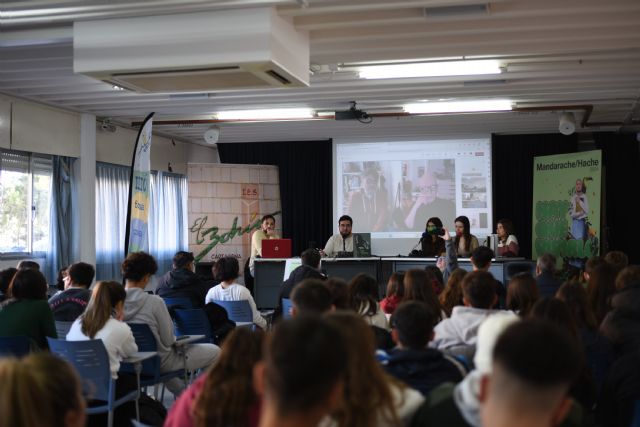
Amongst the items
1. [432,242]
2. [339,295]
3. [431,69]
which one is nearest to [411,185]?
[432,242]

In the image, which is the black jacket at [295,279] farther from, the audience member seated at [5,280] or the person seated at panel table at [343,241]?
the person seated at panel table at [343,241]

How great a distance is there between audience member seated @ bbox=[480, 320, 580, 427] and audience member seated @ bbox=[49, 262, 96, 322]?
13.0ft

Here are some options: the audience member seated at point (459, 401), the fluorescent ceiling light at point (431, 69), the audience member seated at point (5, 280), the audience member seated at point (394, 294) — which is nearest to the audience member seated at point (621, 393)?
the audience member seated at point (459, 401)

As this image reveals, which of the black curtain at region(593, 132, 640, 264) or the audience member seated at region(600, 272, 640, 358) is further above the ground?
the black curtain at region(593, 132, 640, 264)

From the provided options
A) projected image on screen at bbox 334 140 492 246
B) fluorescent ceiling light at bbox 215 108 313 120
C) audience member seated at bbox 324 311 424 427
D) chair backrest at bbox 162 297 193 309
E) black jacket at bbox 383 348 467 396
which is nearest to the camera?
audience member seated at bbox 324 311 424 427

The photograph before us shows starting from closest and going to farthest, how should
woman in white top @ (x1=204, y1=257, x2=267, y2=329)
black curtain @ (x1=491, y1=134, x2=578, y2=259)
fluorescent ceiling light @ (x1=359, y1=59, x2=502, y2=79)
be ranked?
woman in white top @ (x1=204, y1=257, x2=267, y2=329)
fluorescent ceiling light @ (x1=359, y1=59, x2=502, y2=79)
black curtain @ (x1=491, y1=134, x2=578, y2=259)

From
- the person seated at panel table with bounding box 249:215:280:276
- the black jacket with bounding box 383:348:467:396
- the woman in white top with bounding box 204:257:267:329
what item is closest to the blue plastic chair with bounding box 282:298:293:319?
the woman in white top with bounding box 204:257:267:329

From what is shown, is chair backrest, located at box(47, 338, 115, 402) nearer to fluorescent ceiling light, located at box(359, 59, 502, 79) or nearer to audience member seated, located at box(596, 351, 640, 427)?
audience member seated, located at box(596, 351, 640, 427)

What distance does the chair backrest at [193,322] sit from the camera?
5535 millimetres

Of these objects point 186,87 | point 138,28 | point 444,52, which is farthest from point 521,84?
point 138,28

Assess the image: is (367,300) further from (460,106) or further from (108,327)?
(460,106)

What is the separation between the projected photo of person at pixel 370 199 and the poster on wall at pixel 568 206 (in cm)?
241

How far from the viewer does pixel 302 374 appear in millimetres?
1340

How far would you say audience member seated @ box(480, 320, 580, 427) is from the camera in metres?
1.46
